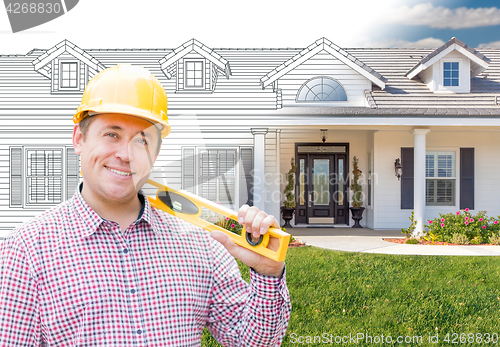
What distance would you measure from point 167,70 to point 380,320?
6.84m

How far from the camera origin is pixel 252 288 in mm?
1150

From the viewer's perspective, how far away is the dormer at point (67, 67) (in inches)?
334

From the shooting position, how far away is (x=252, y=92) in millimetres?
8359

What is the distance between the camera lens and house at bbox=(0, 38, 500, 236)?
7.66 meters

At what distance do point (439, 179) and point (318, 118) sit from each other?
372 centimetres

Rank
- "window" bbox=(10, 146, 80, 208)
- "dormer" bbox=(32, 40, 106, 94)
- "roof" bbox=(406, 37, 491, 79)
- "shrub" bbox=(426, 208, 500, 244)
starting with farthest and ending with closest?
"roof" bbox=(406, 37, 491, 79) < "dormer" bbox=(32, 40, 106, 94) < "shrub" bbox=(426, 208, 500, 244) < "window" bbox=(10, 146, 80, 208)

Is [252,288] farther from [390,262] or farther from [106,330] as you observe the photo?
[390,262]

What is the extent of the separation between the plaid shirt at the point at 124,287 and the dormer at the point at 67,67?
829 centimetres

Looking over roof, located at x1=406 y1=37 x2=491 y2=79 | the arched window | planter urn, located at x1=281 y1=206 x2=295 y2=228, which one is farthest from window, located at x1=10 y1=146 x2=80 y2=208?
roof, located at x1=406 y1=37 x2=491 y2=79

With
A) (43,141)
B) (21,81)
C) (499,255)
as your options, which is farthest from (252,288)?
(21,81)

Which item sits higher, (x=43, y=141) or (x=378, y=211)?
(x=43, y=141)

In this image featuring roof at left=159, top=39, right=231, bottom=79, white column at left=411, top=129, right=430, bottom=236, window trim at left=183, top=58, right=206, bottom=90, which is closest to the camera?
white column at left=411, top=129, right=430, bottom=236

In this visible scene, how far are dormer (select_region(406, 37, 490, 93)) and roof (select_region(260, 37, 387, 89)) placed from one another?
1162mm

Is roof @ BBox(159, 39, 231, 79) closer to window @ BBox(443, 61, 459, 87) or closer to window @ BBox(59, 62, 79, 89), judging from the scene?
window @ BBox(59, 62, 79, 89)
